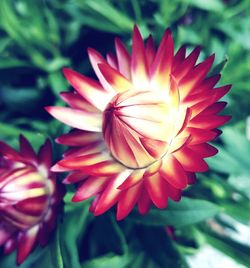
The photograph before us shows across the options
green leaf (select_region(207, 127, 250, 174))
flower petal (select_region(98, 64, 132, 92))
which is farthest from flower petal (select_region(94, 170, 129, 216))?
green leaf (select_region(207, 127, 250, 174))

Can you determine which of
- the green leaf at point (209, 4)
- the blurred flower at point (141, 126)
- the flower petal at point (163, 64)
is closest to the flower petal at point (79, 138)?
the blurred flower at point (141, 126)

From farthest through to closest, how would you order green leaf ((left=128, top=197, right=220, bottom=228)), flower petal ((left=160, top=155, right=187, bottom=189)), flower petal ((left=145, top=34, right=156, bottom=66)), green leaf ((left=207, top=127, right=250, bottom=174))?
green leaf ((left=207, top=127, right=250, bottom=174))
green leaf ((left=128, top=197, right=220, bottom=228))
flower petal ((left=145, top=34, right=156, bottom=66))
flower petal ((left=160, top=155, right=187, bottom=189))

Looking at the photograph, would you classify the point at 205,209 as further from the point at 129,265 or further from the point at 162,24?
the point at 162,24

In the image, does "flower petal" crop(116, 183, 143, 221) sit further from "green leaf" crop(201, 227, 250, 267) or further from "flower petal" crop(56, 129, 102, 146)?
"green leaf" crop(201, 227, 250, 267)

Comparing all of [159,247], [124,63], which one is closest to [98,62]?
[124,63]

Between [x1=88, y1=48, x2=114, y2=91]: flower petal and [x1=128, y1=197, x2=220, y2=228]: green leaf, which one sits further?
[x1=128, y1=197, x2=220, y2=228]: green leaf

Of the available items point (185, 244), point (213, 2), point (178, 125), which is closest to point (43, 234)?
point (178, 125)

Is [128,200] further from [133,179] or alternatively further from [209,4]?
[209,4]
